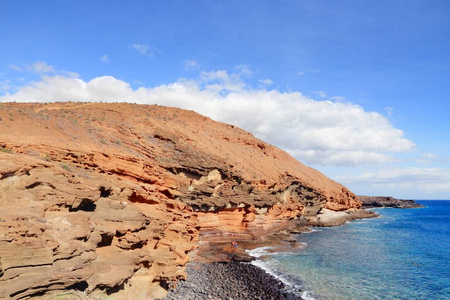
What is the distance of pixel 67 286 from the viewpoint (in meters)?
8.77

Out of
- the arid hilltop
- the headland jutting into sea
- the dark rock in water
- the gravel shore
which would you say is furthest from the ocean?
the dark rock in water

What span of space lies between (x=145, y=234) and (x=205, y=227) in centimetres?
1393

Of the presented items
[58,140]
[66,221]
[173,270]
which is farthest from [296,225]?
[66,221]

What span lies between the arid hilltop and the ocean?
602 centimetres

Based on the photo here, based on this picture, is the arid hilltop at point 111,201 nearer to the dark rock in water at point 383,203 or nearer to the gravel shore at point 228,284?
the gravel shore at point 228,284

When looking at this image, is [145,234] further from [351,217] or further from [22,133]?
[351,217]

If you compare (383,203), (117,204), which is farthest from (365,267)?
(383,203)

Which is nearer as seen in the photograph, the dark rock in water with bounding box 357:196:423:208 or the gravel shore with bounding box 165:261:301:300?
the gravel shore with bounding box 165:261:301:300

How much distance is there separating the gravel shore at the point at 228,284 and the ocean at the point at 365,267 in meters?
1.47

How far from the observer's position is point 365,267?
81.8 feet

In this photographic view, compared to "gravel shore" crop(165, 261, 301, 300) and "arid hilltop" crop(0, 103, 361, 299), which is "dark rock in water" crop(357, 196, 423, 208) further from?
"gravel shore" crop(165, 261, 301, 300)

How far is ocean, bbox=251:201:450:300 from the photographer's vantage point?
1942 cm

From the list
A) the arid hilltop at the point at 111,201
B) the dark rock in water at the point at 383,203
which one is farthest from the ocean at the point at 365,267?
the dark rock in water at the point at 383,203

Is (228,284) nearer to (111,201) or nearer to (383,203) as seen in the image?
(111,201)
